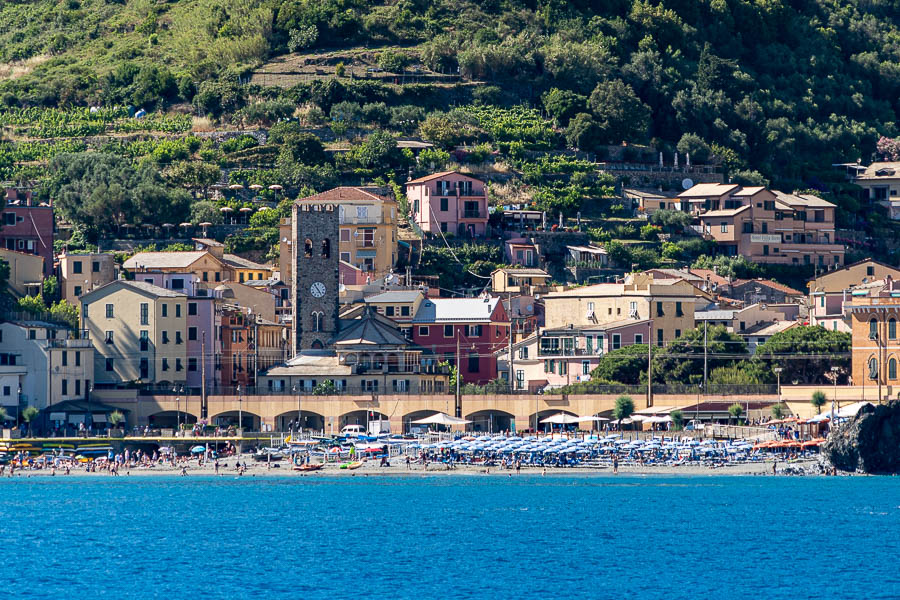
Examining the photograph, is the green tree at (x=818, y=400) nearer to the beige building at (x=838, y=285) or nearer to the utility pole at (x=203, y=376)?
the beige building at (x=838, y=285)

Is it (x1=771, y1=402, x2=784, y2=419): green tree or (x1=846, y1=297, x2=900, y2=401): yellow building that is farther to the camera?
(x1=846, y1=297, x2=900, y2=401): yellow building

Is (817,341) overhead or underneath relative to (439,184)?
underneath

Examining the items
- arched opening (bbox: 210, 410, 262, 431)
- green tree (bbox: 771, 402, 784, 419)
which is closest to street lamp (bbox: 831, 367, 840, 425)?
green tree (bbox: 771, 402, 784, 419)

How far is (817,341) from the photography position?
115 m

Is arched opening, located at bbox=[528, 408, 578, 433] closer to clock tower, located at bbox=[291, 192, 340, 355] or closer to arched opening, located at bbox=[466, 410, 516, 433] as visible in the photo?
arched opening, located at bbox=[466, 410, 516, 433]

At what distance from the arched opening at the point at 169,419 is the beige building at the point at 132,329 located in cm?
325

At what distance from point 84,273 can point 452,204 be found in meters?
26.7

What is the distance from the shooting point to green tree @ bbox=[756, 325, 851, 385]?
115 metres

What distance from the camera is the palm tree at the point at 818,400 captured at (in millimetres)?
108750

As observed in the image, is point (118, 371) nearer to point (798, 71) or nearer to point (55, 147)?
point (55, 147)

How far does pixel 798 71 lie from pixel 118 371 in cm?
8225

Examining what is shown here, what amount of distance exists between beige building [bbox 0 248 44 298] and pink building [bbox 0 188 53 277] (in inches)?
133

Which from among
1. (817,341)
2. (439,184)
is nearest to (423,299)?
(439,184)

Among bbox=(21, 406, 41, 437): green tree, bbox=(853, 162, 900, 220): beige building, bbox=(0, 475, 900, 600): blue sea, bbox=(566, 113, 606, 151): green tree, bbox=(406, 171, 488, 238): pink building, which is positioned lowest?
bbox=(0, 475, 900, 600): blue sea
